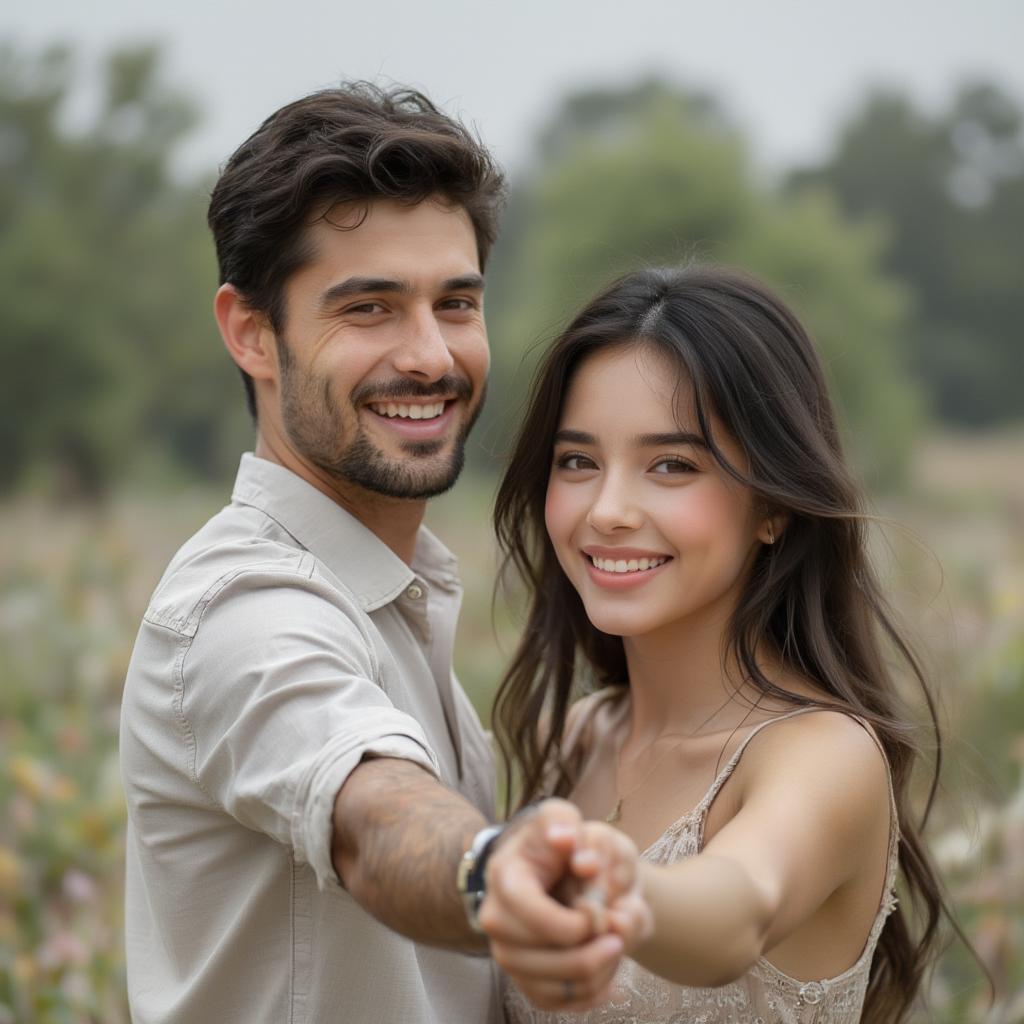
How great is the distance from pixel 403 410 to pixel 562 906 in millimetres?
1734

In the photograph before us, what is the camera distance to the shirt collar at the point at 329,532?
10.00 feet

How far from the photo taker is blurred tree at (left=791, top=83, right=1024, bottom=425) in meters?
36.7

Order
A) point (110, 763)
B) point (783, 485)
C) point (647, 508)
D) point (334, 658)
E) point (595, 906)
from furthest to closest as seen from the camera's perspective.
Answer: point (110, 763) < point (783, 485) < point (647, 508) < point (334, 658) < point (595, 906)

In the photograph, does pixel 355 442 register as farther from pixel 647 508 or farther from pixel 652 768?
pixel 652 768

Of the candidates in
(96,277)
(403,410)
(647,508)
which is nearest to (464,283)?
(403,410)

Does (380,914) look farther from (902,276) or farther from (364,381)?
Answer: (902,276)

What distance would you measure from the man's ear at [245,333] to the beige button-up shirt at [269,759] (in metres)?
0.32

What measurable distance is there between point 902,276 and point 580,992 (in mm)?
40959

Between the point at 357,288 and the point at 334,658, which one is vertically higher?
the point at 357,288

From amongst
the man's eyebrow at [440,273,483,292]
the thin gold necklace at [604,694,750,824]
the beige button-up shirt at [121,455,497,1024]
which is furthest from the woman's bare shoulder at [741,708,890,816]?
the man's eyebrow at [440,273,483,292]

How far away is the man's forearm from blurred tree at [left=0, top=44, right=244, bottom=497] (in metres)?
21.2

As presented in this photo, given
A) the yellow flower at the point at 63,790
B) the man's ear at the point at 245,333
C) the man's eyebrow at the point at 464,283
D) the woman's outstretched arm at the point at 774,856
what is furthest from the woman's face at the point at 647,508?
the yellow flower at the point at 63,790

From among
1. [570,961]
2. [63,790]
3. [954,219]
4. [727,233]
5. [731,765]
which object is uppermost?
[954,219]

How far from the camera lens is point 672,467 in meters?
2.93
